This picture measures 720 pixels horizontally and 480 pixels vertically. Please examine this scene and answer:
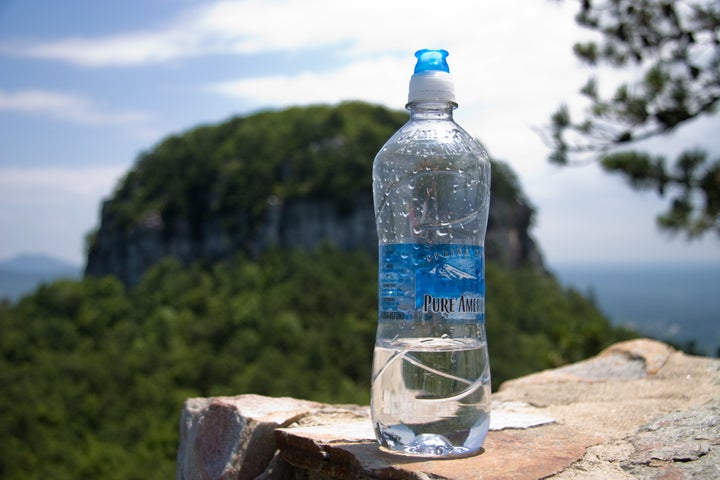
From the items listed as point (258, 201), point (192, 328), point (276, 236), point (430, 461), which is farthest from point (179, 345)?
point (430, 461)

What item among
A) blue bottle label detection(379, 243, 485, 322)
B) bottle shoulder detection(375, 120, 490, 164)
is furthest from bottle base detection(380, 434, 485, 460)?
bottle shoulder detection(375, 120, 490, 164)

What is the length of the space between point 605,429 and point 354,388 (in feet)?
111

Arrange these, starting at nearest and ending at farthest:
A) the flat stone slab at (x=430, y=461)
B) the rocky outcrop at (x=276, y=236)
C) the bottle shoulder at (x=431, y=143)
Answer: the flat stone slab at (x=430, y=461)
the bottle shoulder at (x=431, y=143)
the rocky outcrop at (x=276, y=236)

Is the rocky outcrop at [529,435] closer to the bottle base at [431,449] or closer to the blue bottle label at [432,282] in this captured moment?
the bottle base at [431,449]

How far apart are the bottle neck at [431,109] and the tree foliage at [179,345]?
2800 centimetres

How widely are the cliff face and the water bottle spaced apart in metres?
42.4

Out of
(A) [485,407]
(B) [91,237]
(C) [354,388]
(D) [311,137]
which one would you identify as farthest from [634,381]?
(B) [91,237]

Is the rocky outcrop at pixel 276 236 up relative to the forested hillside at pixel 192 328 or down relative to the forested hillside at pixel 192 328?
up

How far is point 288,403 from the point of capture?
2760 mm

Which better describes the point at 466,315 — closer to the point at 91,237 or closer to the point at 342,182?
the point at 342,182

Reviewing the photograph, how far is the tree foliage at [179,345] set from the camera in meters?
35.8

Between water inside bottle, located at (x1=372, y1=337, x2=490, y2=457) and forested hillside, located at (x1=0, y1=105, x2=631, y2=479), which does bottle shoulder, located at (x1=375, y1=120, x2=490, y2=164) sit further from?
forested hillside, located at (x1=0, y1=105, x2=631, y2=479)

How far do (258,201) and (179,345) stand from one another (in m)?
10.4

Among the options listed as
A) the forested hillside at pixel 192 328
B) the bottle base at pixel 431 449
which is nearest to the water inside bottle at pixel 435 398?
the bottle base at pixel 431 449
